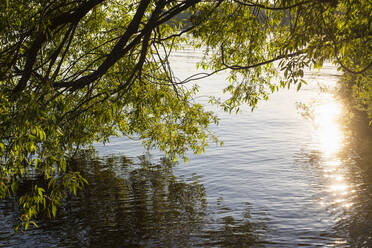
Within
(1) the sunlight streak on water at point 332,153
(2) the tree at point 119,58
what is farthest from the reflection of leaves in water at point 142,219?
(1) the sunlight streak on water at point 332,153

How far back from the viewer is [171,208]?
61.2ft

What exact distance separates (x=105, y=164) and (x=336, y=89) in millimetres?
20342

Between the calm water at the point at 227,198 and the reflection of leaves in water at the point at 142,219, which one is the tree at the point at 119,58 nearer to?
the reflection of leaves in water at the point at 142,219

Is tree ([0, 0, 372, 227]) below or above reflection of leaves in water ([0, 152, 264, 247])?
above

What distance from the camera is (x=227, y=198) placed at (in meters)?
20.0

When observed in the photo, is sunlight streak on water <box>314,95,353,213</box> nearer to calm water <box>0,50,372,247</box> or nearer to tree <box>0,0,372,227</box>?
calm water <box>0,50,372,247</box>

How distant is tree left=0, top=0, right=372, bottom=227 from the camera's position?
7273 millimetres

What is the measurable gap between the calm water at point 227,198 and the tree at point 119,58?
12.6 feet

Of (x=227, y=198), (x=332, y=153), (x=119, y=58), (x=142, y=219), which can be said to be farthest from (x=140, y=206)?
(x=332, y=153)

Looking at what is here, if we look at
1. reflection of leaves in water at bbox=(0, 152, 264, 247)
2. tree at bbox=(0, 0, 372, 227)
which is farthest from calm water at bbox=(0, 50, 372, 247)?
tree at bbox=(0, 0, 372, 227)

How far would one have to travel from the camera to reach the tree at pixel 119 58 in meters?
7.27

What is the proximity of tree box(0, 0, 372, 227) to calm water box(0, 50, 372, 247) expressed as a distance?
3831mm

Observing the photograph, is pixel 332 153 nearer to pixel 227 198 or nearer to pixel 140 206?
pixel 227 198

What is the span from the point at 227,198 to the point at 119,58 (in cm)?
1251
